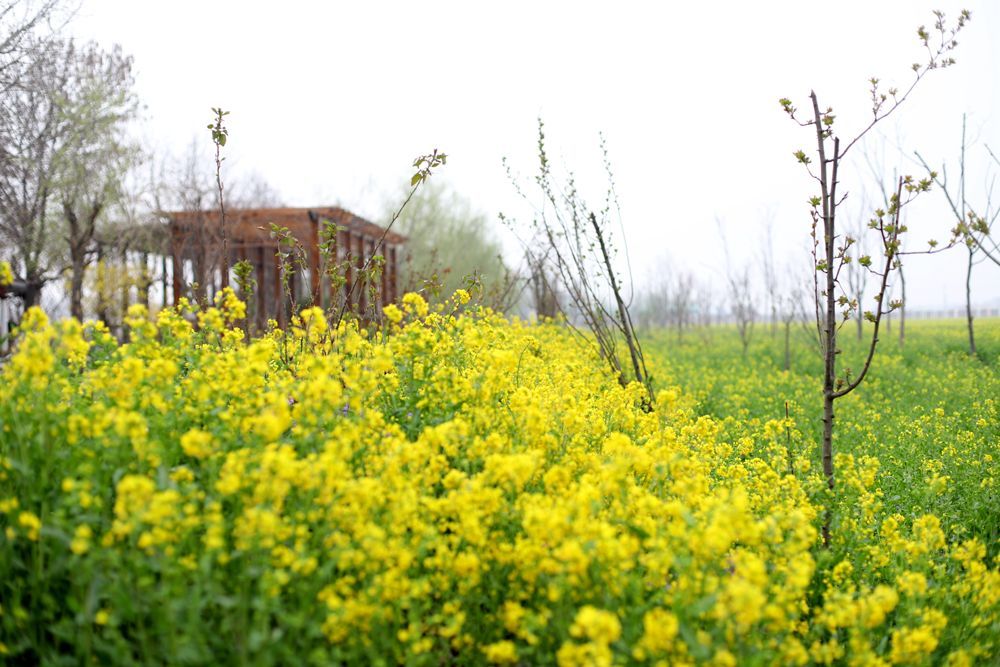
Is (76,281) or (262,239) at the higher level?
(262,239)

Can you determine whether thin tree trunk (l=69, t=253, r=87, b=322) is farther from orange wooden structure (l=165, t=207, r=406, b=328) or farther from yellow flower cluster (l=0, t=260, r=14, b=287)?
yellow flower cluster (l=0, t=260, r=14, b=287)

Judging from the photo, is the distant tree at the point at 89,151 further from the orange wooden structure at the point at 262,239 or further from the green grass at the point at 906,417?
the green grass at the point at 906,417

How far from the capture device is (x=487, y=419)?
10.7 ft

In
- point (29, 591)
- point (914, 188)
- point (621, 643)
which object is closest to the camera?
point (621, 643)

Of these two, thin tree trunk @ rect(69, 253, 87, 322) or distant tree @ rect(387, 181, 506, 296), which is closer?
thin tree trunk @ rect(69, 253, 87, 322)

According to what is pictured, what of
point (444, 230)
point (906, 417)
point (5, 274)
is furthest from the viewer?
point (444, 230)

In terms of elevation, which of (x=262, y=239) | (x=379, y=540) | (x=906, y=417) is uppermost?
(x=262, y=239)

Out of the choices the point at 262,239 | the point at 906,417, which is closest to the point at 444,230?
the point at 262,239

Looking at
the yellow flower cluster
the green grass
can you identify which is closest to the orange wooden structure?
the green grass

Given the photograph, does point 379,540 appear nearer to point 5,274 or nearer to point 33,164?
point 5,274

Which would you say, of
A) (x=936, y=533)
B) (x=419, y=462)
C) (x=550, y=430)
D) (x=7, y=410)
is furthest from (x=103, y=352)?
(x=936, y=533)

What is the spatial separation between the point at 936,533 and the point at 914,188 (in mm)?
1862

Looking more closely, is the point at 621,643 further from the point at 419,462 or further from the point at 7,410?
the point at 7,410

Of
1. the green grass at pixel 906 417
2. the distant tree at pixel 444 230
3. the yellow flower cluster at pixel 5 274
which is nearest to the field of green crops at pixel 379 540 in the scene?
the yellow flower cluster at pixel 5 274
